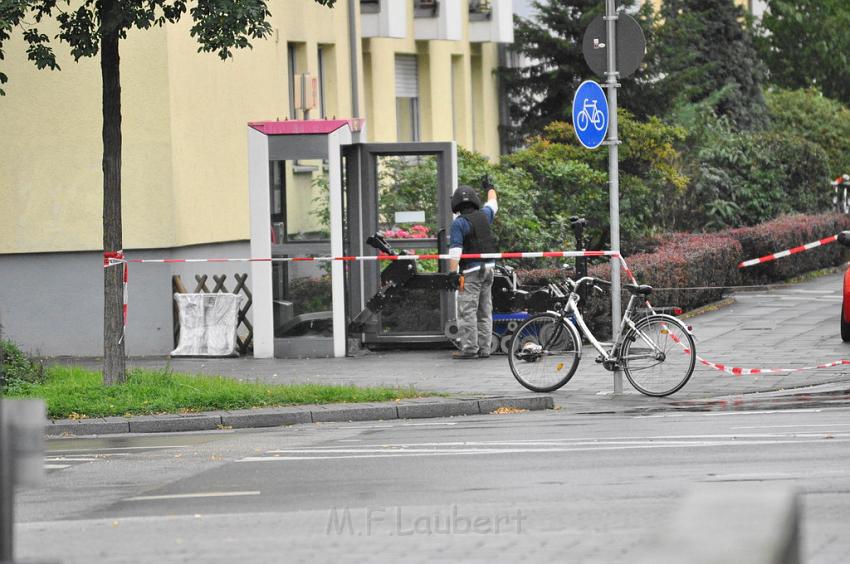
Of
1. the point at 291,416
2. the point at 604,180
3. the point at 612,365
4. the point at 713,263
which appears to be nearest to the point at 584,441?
the point at 291,416

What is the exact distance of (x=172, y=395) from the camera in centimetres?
1364

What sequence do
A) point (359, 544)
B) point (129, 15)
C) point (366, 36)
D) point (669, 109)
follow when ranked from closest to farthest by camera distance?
1. point (359, 544)
2. point (129, 15)
3. point (366, 36)
4. point (669, 109)

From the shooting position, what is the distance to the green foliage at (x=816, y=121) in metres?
42.4

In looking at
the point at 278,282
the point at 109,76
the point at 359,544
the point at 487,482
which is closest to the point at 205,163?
the point at 278,282

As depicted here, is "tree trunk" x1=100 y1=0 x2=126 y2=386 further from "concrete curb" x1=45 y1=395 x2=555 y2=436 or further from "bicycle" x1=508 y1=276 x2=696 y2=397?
"bicycle" x1=508 y1=276 x2=696 y2=397

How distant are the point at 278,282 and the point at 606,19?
5.67 meters

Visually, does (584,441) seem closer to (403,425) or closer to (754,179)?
(403,425)

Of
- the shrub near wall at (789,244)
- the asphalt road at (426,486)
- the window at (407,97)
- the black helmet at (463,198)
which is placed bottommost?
the asphalt road at (426,486)

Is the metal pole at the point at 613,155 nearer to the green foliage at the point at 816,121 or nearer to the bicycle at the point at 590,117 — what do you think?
the bicycle at the point at 590,117

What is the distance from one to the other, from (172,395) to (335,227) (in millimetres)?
4878

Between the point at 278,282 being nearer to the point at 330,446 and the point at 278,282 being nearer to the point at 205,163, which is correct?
the point at 205,163

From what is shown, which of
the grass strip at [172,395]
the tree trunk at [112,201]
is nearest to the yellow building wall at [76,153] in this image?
the grass strip at [172,395]

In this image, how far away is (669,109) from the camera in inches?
1346

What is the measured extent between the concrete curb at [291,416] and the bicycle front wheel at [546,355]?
763 millimetres
